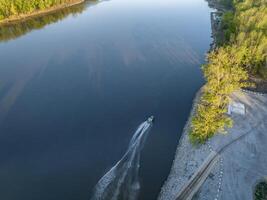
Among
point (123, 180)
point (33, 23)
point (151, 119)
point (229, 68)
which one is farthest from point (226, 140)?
point (33, 23)

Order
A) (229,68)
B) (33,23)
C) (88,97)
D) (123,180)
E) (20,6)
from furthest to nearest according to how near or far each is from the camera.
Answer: (20,6), (33,23), (88,97), (229,68), (123,180)

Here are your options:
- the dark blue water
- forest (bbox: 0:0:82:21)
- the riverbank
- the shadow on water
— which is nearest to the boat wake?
the dark blue water

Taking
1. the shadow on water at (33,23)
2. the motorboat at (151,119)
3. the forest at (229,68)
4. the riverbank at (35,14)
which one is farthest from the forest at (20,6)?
the motorboat at (151,119)

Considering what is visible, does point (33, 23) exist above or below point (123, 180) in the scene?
above

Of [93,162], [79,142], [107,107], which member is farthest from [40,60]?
[93,162]

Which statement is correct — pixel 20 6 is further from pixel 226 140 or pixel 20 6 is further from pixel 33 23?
pixel 226 140

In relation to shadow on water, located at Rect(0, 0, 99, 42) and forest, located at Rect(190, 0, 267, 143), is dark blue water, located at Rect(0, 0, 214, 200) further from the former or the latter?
forest, located at Rect(190, 0, 267, 143)
